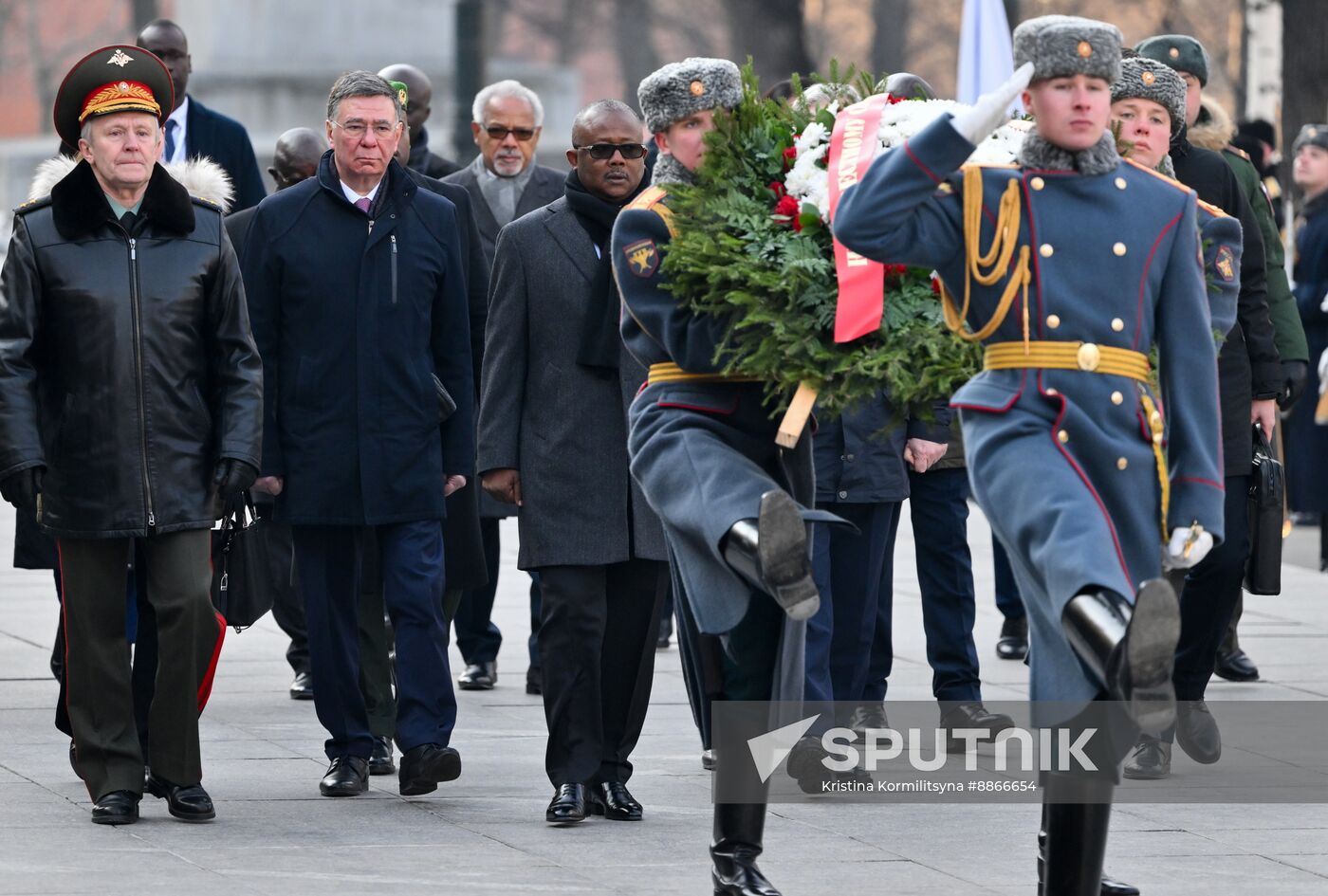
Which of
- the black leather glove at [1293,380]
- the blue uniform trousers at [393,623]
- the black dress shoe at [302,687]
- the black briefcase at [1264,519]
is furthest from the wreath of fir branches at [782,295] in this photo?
the black dress shoe at [302,687]

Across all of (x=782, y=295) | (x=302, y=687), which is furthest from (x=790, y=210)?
(x=302, y=687)

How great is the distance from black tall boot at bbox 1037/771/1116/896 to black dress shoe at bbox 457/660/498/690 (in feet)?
15.4

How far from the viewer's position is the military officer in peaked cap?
7.48m

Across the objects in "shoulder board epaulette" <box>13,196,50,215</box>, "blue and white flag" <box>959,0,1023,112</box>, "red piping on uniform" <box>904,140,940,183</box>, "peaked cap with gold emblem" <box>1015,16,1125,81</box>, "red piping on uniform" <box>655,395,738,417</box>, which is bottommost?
"red piping on uniform" <box>655,395,738,417</box>

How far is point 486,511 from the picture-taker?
34.3 ft

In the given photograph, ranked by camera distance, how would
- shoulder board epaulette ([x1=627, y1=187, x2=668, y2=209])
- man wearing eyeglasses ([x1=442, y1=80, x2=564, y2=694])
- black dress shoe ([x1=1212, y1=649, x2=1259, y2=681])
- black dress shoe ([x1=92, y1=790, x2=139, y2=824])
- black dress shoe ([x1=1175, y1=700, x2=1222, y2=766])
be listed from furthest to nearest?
man wearing eyeglasses ([x1=442, y1=80, x2=564, y2=694]) < black dress shoe ([x1=1212, y1=649, x2=1259, y2=681]) < black dress shoe ([x1=1175, y1=700, x2=1222, y2=766]) < black dress shoe ([x1=92, y1=790, x2=139, y2=824]) < shoulder board epaulette ([x1=627, y1=187, x2=668, y2=209])

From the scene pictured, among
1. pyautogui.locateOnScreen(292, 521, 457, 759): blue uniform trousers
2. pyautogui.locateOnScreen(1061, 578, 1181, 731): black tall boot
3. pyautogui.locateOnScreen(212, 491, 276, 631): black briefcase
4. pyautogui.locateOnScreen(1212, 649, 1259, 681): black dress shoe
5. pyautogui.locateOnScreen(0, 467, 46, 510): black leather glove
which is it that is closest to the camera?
pyautogui.locateOnScreen(1061, 578, 1181, 731): black tall boot

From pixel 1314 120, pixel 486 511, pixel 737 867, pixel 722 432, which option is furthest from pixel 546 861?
pixel 1314 120

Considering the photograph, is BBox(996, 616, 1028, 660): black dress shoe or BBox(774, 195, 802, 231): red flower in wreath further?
BBox(996, 616, 1028, 660): black dress shoe

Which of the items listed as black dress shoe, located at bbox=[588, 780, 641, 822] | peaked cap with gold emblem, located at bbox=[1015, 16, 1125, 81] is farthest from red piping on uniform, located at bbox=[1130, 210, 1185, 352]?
black dress shoe, located at bbox=[588, 780, 641, 822]

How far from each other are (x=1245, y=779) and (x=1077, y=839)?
2.68m

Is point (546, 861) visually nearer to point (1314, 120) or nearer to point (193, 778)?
point (193, 778)

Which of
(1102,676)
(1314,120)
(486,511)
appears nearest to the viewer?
(1102,676)

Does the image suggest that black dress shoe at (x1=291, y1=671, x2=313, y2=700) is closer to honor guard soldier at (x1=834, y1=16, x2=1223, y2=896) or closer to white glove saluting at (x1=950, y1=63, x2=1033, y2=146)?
honor guard soldier at (x1=834, y1=16, x2=1223, y2=896)
